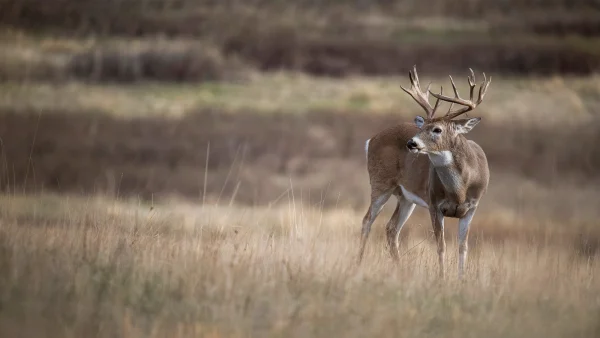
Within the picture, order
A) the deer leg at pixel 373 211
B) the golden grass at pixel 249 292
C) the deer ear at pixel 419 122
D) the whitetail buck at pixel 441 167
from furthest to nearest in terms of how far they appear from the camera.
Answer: the deer leg at pixel 373 211 < the deer ear at pixel 419 122 < the whitetail buck at pixel 441 167 < the golden grass at pixel 249 292

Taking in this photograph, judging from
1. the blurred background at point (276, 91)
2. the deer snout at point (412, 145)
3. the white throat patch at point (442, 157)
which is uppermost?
the deer snout at point (412, 145)

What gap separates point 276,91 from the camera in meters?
32.0

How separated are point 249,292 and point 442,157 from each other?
3403 millimetres

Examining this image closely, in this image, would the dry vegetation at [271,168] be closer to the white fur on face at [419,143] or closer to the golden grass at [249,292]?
the golden grass at [249,292]

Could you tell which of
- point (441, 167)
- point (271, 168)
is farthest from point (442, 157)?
point (271, 168)

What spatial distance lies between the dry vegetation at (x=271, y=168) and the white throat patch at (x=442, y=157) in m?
0.78

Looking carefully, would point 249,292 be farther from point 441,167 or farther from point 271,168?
point 271,168

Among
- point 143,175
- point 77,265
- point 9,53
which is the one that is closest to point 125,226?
point 77,265

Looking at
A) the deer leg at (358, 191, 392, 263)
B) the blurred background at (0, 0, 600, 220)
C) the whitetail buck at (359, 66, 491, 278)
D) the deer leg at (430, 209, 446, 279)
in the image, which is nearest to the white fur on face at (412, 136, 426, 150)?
the whitetail buck at (359, 66, 491, 278)

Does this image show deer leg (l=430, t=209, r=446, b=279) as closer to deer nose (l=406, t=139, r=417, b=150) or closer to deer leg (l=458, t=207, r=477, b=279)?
deer leg (l=458, t=207, r=477, b=279)

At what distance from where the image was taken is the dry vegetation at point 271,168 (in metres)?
7.70

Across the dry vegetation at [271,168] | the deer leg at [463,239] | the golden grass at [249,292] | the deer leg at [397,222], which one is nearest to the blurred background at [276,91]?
Result: the dry vegetation at [271,168]

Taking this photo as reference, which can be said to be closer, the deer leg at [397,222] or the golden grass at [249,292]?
the golden grass at [249,292]

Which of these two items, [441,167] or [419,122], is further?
[419,122]
